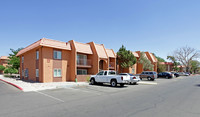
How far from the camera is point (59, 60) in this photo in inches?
789

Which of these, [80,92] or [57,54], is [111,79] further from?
[57,54]


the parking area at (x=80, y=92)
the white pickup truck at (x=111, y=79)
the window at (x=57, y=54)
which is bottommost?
the parking area at (x=80, y=92)

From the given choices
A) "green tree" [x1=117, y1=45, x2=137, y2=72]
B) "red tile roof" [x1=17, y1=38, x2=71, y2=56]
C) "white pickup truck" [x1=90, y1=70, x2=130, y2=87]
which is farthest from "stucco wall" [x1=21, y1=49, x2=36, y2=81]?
"green tree" [x1=117, y1=45, x2=137, y2=72]

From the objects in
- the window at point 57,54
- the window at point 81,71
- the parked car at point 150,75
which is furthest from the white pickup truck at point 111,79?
the parked car at point 150,75

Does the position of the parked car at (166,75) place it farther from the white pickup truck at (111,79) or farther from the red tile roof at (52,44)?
the red tile roof at (52,44)

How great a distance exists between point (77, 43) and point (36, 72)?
8.13m

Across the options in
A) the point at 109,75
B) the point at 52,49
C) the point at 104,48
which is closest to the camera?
the point at 109,75

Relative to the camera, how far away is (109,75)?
15.1 meters

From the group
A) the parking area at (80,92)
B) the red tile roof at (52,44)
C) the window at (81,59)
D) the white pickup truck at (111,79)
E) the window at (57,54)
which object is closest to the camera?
the parking area at (80,92)

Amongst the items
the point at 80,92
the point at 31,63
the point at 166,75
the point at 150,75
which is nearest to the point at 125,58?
the point at 150,75

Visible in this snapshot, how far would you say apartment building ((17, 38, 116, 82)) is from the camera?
18.4m

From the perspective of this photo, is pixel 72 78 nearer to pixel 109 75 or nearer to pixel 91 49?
pixel 91 49

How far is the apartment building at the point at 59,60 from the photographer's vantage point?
60.3 feet

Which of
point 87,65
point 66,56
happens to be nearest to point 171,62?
point 87,65
